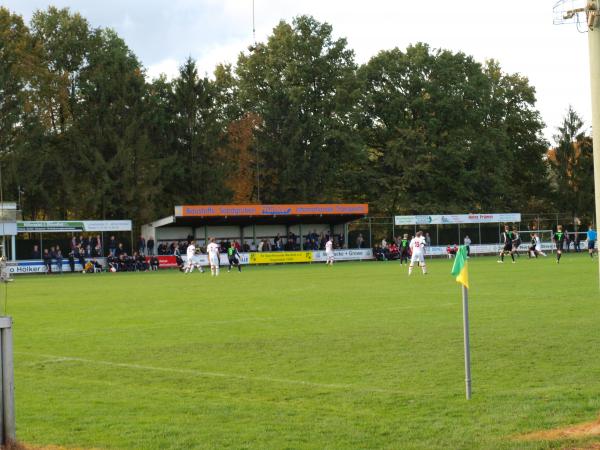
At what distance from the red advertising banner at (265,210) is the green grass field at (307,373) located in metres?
36.7

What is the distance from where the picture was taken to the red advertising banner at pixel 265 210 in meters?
62.0

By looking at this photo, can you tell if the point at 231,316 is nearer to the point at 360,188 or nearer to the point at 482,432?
the point at 482,432

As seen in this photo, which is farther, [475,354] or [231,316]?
[231,316]

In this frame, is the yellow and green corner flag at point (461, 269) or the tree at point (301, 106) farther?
the tree at point (301, 106)

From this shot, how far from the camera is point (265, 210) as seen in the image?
64.9 meters

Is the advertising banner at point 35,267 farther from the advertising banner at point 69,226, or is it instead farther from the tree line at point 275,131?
the tree line at point 275,131

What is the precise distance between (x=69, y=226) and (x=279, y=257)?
14053 mm

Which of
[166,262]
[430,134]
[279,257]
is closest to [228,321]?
[166,262]

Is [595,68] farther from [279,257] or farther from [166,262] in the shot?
[279,257]

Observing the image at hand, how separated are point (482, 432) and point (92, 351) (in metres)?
8.59

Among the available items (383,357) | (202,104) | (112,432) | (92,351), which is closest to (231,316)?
(92,351)

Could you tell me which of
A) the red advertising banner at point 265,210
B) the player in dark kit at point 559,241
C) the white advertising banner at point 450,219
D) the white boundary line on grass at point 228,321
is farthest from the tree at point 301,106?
the white boundary line on grass at point 228,321

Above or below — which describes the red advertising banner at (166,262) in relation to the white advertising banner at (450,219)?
below

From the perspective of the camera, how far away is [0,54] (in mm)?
65375
